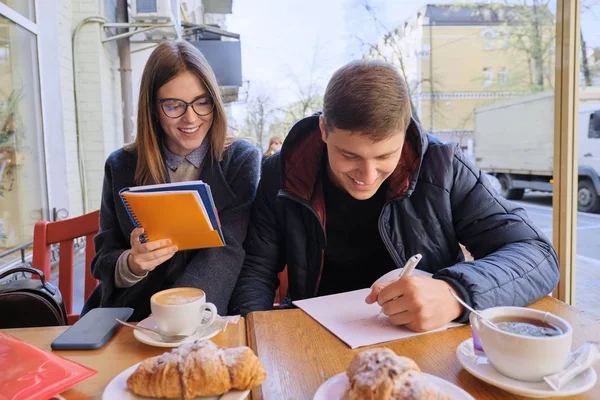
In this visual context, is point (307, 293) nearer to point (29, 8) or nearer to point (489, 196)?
point (489, 196)

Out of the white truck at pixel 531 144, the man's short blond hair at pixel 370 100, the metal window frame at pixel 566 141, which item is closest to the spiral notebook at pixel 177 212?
the man's short blond hair at pixel 370 100

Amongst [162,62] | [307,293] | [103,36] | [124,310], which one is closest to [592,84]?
[307,293]

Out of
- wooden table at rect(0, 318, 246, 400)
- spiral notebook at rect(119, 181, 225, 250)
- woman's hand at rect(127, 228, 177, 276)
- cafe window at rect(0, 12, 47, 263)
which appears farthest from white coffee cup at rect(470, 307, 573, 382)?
cafe window at rect(0, 12, 47, 263)

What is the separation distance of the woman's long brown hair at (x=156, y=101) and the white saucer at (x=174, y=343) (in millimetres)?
676

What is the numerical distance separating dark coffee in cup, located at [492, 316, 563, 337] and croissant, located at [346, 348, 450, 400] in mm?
212

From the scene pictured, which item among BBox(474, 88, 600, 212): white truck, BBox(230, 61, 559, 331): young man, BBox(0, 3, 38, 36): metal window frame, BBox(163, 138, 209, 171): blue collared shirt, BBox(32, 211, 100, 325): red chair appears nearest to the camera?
BBox(230, 61, 559, 331): young man

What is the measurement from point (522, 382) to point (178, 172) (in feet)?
4.28

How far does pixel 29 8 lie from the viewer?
Answer: 380cm

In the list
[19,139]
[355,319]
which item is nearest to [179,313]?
[355,319]

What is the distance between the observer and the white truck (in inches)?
84.1

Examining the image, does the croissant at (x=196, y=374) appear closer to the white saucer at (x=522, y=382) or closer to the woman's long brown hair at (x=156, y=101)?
the white saucer at (x=522, y=382)

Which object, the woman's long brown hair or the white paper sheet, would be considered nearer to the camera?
the white paper sheet

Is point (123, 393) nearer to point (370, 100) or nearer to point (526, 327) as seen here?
point (526, 327)

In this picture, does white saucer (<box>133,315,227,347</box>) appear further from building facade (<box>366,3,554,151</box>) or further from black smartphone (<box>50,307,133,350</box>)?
building facade (<box>366,3,554,151</box>)
